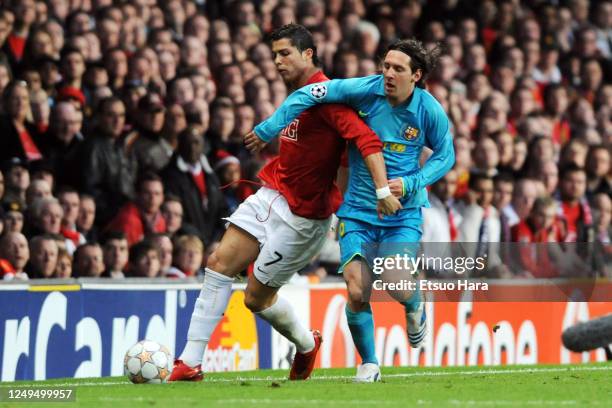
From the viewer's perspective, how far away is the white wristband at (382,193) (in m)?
8.37

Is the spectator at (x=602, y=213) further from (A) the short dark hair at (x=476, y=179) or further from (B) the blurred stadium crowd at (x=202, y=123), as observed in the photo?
(A) the short dark hair at (x=476, y=179)

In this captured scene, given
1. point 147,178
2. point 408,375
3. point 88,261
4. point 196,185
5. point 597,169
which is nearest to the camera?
point 408,375

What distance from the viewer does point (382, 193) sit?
27.5 feet

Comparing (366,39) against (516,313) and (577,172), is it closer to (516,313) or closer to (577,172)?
(577,172)

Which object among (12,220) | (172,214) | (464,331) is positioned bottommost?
(464,331)

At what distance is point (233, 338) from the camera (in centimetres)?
1206

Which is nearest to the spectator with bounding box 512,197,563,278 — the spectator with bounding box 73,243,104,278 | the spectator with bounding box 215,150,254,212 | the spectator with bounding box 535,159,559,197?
the spectator with bounding box 535,159,559,197

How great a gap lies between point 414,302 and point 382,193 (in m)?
0.83

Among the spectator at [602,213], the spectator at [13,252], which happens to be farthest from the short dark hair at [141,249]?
the spectator at [602,213]

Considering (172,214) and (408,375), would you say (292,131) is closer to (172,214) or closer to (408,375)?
→ (408,375)

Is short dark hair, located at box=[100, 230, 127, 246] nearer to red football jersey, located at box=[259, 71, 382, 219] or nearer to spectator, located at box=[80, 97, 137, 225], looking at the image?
spectator, located at box=[80, 97, 137, 225]

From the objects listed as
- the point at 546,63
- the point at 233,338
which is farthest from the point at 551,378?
the point at 546,63

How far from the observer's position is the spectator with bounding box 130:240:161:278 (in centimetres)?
1211

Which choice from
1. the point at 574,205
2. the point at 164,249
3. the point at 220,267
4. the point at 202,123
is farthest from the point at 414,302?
the point at 574,205
